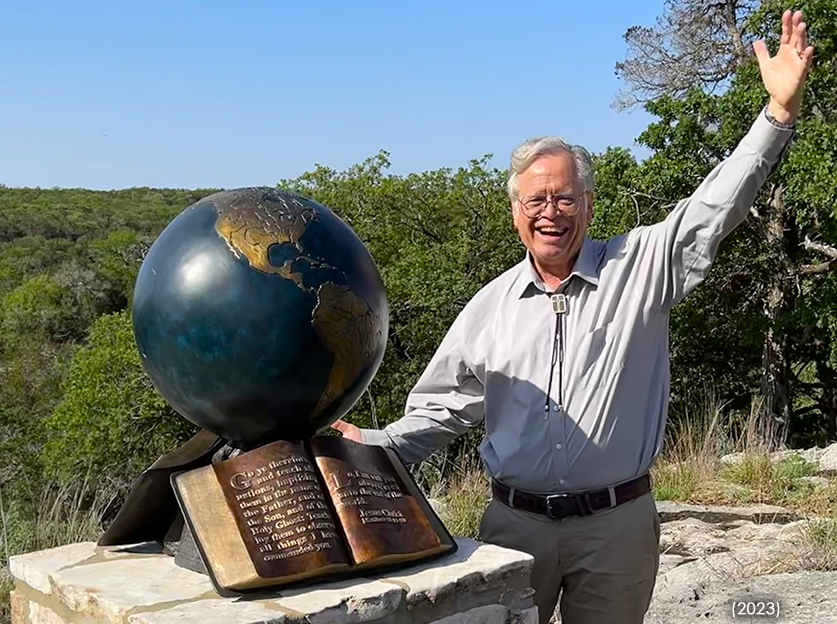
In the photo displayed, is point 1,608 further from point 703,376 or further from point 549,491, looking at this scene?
point 703,376

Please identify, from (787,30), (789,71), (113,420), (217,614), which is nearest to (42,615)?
(217,614)

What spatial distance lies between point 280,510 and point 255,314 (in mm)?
520

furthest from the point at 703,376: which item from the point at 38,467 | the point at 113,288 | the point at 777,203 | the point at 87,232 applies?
the point at 87,232

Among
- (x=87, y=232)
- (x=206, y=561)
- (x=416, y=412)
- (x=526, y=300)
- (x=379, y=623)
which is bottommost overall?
(x=379, y=623)

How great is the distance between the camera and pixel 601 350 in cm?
299

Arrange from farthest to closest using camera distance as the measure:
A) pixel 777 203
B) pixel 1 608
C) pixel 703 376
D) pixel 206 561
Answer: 1. pixel 703 376
2. pixel 777 203
3. pixel 1 608
4. pixel 206 561

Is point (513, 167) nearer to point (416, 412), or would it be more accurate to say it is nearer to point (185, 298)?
point (416, 412)

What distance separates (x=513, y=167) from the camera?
3.13 meters

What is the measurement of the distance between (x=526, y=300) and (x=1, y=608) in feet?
11.7

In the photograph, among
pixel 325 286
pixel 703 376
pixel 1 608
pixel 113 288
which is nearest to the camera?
pixel 325 286

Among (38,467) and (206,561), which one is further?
(38,467)

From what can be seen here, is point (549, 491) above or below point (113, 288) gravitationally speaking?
below

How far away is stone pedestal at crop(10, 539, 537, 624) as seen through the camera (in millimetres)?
2270

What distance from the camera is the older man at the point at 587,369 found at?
296 cm
